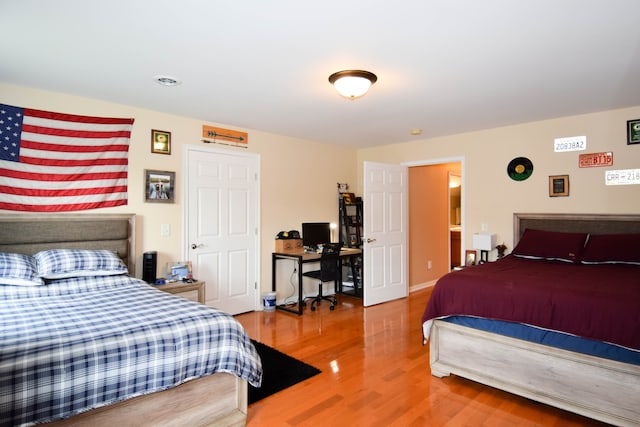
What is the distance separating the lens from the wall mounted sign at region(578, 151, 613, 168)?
402cm

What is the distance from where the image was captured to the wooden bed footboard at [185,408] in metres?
1.89

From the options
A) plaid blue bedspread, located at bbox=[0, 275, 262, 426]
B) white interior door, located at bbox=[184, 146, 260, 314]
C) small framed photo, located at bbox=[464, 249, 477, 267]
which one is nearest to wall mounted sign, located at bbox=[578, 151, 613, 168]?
small framed photo, located at bbox=[464, 249, 477, 267]

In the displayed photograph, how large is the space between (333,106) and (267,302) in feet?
8.68

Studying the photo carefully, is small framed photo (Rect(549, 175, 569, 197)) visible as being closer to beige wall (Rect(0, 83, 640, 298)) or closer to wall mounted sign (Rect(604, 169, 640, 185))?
beige wall (Rect(0, 83, 640, 298))

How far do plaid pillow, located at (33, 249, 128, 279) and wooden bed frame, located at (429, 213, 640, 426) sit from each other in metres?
2.86

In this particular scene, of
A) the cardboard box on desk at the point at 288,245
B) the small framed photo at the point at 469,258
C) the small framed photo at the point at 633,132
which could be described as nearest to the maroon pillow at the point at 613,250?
the small framed photo at the point at 633,132

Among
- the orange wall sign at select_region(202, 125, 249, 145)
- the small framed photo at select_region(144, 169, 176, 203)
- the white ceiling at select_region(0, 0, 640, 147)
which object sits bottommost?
the small framed photo at select_region(144, 169, 176, 203)

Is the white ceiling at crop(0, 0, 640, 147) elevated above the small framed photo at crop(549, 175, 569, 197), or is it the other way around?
the white ceiling at crop(0, 0, 640, 147)

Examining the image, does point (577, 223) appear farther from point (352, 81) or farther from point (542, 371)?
point (352, 81)

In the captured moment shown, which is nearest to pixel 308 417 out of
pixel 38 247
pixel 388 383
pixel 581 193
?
pixel 388 383

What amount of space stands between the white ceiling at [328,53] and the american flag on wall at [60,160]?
0.29m

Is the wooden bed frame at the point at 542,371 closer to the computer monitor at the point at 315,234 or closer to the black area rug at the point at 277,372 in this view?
the black area rug at the point at 277,372

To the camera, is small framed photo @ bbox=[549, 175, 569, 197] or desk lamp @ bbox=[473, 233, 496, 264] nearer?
small framed photo @ bbox=[549, 175, 569, 197]

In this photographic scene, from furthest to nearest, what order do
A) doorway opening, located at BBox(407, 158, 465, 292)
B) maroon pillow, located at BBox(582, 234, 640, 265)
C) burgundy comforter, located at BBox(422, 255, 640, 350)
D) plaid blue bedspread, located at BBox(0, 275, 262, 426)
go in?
doorway opening, located at BBox(407, 158, 465, 292) → maroon pillow, located at BBox(582, 234, 640, 265) → burgundy comforter, located at BBox(422, 255, 640, 350) → plaid blue bedspread, located at BBox(0, 275, 262, 426)
